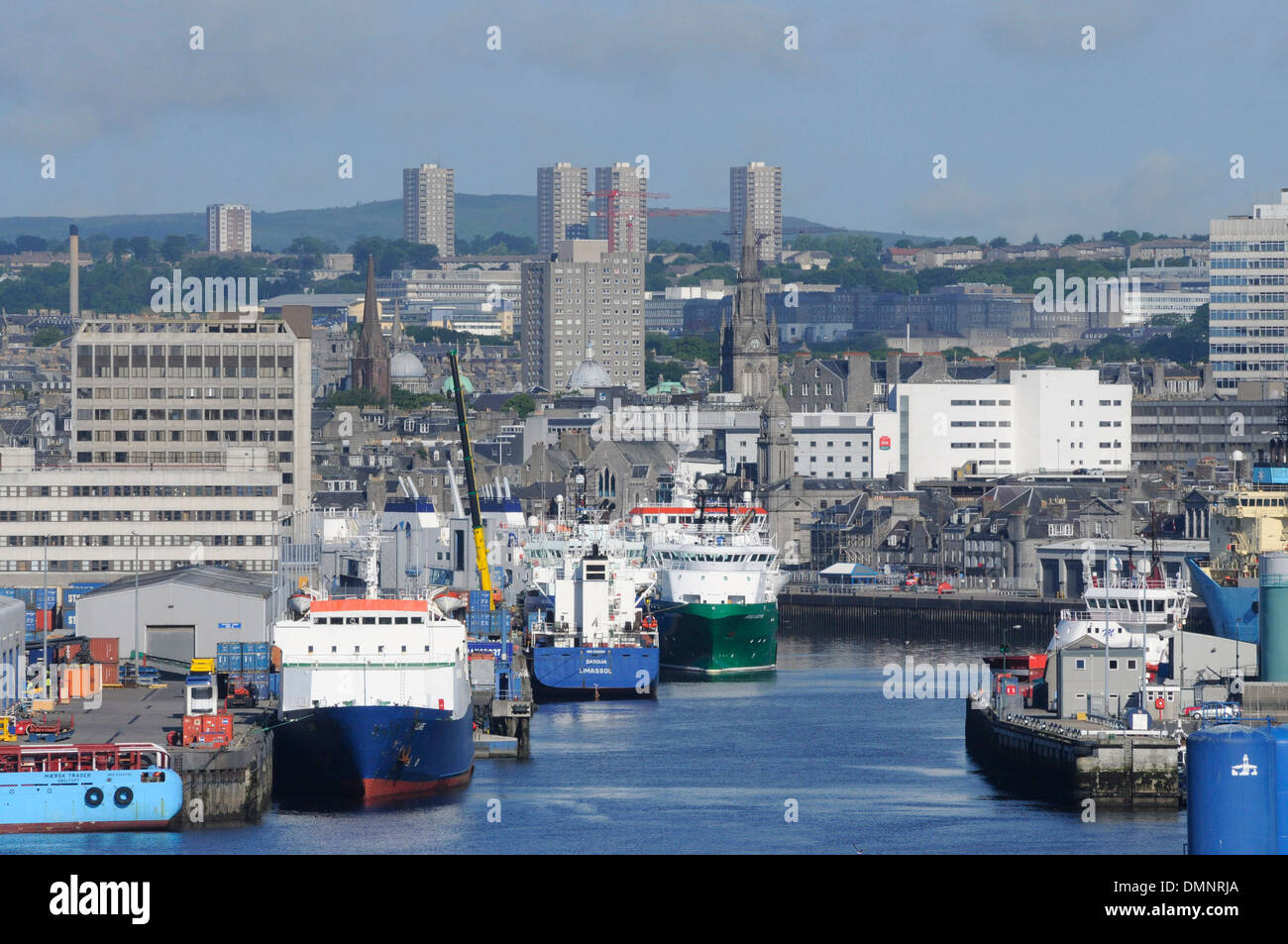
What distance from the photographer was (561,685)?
250ft

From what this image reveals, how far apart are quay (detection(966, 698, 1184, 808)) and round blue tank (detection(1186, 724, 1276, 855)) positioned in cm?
2044

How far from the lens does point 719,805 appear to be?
49469 mm

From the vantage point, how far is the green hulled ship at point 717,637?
8644 cm

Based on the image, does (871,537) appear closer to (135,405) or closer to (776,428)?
(776,428)

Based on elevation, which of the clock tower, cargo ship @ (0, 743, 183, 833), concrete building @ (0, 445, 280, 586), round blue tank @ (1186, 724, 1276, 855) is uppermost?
the clock tower

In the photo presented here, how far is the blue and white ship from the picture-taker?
250 ft

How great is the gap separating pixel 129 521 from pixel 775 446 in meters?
64.5

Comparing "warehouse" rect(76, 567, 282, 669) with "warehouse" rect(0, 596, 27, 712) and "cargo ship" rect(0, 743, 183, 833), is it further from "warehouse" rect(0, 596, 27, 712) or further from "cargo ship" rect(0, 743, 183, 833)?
"cargo ship" rect(0, 743, 183, 833)

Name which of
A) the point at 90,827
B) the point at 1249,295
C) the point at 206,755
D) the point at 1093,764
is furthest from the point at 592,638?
the point at 1249,295

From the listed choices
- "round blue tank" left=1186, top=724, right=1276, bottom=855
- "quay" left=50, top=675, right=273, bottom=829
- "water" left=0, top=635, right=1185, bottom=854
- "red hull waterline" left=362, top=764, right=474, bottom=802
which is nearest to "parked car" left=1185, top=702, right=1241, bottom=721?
"water" left=0, top=635, right=1185, bottom=854

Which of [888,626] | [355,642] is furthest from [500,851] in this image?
[888,626]

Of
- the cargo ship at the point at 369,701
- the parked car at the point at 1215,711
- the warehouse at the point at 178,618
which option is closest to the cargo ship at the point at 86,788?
the cargo ship at the point at 369,701

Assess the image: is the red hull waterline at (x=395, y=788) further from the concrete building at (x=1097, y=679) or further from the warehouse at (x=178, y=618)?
the warehouse at (x=178, y=618)

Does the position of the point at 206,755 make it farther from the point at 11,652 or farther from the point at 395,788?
the point at 11,652
